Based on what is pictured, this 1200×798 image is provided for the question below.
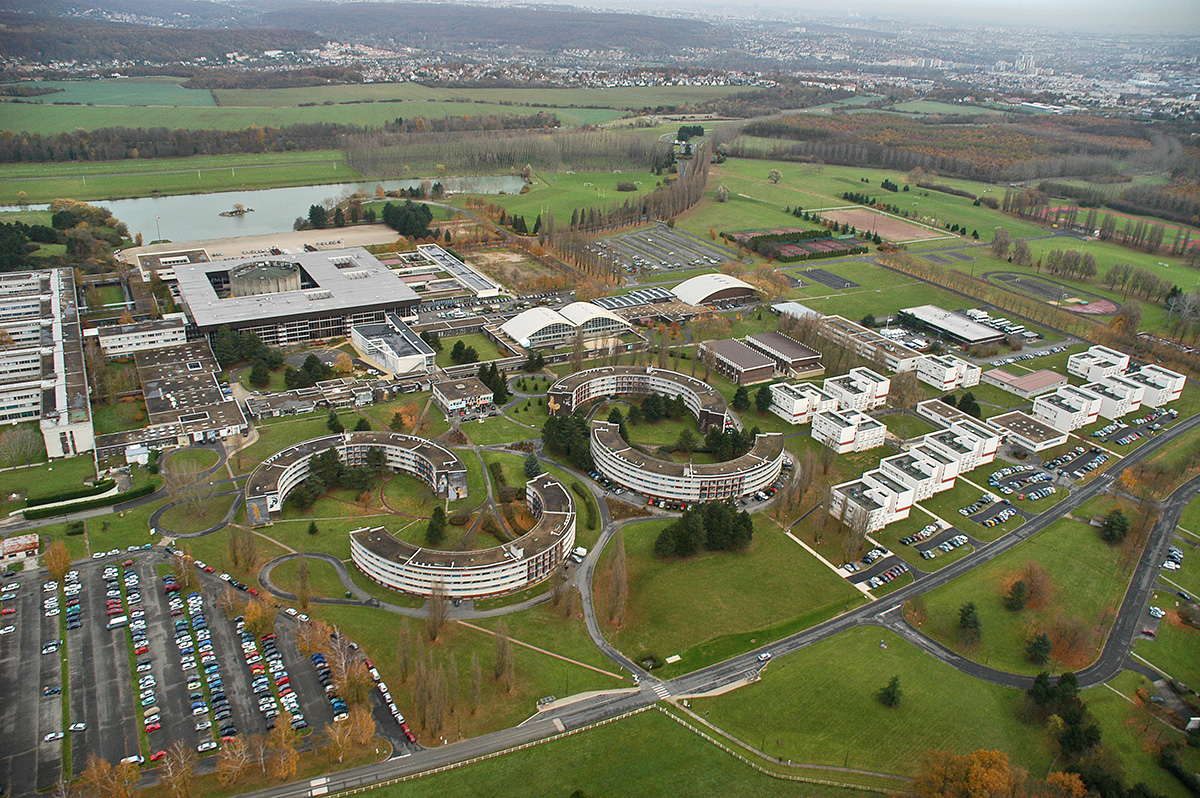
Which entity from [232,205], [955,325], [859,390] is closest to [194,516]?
[859,390]

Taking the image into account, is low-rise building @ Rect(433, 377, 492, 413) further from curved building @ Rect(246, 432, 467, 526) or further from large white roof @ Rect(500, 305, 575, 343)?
large white roof @ Rect(500, 305, 575, 343)

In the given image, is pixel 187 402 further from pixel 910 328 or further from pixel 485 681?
pixel 910 328

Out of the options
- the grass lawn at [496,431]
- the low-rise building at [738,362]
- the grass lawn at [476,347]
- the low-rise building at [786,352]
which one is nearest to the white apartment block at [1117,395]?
the low-rise building at [786,352]

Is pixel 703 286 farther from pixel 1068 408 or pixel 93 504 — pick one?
pixel 93 504

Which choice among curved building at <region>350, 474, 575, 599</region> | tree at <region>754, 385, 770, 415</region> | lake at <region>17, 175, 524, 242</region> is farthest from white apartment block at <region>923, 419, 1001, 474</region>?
lake at <region>17, 175, 524, 242</region>

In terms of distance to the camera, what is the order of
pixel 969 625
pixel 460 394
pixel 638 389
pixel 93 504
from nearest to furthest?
pixel 969 625 → pixel 93 504 → pixel 460 394 → pixel 638 389

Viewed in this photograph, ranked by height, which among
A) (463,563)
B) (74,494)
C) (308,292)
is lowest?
(74,494)
